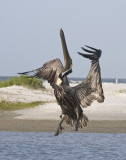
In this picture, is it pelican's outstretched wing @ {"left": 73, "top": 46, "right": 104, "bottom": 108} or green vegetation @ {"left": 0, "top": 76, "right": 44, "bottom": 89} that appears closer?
pelican's outstretched wing @ {"left": 73, "top": 46, "right": 104, "bottom": 108}

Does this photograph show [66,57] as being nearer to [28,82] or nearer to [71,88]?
[71,88]

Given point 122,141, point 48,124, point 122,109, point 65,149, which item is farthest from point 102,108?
point 65,149

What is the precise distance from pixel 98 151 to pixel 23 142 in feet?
11.1

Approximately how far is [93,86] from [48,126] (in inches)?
498

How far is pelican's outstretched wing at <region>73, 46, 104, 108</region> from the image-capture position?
40.5ft

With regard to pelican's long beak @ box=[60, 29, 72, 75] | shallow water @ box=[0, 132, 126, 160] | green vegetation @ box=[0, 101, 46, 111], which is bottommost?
shallow water @ box=[0, 132, 126, 160]

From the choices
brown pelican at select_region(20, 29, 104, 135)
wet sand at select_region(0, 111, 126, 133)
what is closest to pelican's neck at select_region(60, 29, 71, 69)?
brown pelican at select_region(20, 29, 104, 135)

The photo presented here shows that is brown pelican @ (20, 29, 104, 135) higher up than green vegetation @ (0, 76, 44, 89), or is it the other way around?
brown pelican @ (20, 29, 104, 135)

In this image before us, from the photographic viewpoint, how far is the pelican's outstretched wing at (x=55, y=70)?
10.7m

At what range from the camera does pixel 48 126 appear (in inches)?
986

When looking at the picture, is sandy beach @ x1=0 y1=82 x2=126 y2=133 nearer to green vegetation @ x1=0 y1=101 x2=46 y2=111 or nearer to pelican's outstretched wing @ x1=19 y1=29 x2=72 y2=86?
green vegetation @ x1=0 y1=101 x2=46 y2=111

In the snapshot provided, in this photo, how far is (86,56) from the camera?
1234 centimetres

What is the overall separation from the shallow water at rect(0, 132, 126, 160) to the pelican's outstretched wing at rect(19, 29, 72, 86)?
18.0 ft

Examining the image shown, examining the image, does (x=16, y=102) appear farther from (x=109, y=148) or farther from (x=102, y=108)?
(x=109, y=148)
